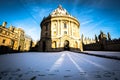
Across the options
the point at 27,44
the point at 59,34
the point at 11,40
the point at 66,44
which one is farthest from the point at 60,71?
the point at 27,44

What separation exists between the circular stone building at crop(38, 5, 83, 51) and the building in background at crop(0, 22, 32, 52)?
1021cm

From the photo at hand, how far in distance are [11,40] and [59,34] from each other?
1824 cm

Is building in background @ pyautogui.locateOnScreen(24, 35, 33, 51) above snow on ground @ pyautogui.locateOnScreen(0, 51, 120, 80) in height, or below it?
above

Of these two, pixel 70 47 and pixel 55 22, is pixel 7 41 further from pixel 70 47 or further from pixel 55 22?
pixel 70 47

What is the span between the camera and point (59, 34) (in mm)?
29906

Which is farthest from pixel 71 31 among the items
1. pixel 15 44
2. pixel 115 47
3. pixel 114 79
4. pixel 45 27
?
pixel 114 79

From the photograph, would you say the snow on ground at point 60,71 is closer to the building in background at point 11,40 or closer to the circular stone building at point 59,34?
the circular stone building at point 59,34

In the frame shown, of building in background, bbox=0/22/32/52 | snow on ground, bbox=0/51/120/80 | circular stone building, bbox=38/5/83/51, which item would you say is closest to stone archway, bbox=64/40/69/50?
circular stone building, bbox=38/5/83/51

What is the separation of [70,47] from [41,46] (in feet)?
36.6

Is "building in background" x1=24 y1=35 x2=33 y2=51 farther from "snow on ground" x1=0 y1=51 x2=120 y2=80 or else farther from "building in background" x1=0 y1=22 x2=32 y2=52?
"snow on ground" x1=0 y1=51 x2=120 y2=80

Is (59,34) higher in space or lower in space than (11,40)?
higher

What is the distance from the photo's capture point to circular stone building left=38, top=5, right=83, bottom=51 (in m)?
28.2

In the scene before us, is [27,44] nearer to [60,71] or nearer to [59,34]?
[59,34]

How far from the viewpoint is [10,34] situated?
101ft
